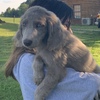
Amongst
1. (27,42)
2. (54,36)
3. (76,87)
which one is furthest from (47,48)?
(76,87)

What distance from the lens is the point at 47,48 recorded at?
2996 millimetres

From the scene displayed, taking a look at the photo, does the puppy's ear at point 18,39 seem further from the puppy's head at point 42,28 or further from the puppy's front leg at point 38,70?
the puppy's front leg at point 38,70

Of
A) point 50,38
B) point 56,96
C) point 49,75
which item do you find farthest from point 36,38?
point 56,96

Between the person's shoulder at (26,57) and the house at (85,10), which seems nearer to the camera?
the person's shoulder at (26,57)

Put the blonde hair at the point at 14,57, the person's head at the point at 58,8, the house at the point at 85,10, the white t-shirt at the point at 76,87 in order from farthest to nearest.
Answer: the house at the point at 85,10 → the person's head at the point at 58,8 → the blonde hair at the point at 14,57 → the white t-shirt at the point at 76,87

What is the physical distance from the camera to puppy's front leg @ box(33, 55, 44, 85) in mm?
3021

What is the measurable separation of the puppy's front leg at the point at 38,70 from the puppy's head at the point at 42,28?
6.1 inches

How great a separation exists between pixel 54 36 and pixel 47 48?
110 mm

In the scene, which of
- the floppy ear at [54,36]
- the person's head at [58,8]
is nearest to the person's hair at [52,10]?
the person's head at [58,8]

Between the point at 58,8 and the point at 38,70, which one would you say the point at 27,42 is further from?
the point at 58,8

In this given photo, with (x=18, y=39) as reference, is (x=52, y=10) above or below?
above

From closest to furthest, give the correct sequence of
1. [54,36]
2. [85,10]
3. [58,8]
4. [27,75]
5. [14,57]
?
1. [54,36]
2. [27,75]
3. [14,57]
4. [58,8]
5. [85,10]

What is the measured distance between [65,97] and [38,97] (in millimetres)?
219

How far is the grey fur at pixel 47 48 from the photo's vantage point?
297cm
